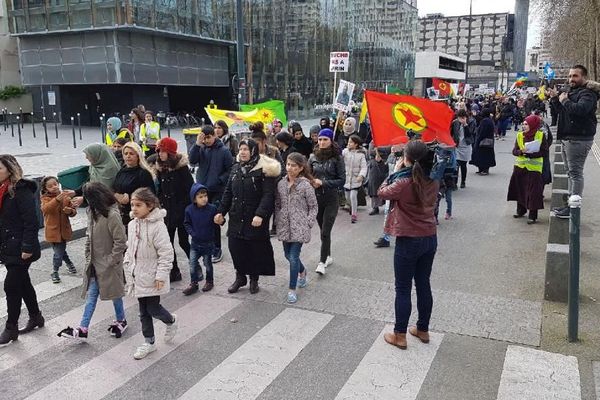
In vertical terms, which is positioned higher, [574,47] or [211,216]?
[574,47]

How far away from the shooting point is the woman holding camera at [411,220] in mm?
4461

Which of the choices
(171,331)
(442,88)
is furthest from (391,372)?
(442,88)

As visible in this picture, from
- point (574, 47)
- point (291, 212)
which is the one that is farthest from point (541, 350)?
point (574, 47)

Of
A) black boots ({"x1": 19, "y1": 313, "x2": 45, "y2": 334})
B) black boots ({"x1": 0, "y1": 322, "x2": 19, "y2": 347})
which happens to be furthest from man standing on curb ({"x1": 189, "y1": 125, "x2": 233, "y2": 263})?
black boots ({"x1": 0, "y1": 322, "x2": 19, "y2": 347})

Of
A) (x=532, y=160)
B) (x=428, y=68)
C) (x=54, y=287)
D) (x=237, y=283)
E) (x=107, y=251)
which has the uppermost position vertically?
(x=428, y=68)

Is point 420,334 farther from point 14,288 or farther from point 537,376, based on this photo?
point 14,288

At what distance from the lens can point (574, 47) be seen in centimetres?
4800

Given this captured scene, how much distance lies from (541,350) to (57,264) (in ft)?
17.8

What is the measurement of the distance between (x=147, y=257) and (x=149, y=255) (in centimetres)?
2

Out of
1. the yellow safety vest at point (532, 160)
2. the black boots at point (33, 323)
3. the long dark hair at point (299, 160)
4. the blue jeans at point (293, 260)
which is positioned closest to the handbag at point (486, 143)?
the yellow safety vest at point (532, 160)

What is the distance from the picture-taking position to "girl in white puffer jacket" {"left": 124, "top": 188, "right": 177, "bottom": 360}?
460cm

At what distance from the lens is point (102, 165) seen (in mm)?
6457

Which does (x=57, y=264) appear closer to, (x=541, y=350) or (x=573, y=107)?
(x=541, y=350)

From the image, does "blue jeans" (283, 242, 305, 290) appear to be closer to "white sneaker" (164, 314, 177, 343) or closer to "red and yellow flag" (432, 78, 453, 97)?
"white sneaker" (164, 314, 177, 343)
